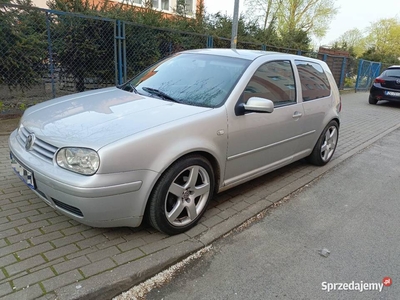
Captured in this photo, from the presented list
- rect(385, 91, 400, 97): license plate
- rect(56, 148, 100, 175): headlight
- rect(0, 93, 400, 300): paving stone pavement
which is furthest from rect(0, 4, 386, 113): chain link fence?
rect(385, 91, 400, 97): license plate

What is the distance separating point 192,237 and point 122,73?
522cm

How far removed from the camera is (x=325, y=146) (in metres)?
4.93

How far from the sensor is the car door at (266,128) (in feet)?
10.5

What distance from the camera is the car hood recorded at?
95.5 inches

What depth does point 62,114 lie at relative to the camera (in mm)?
2875

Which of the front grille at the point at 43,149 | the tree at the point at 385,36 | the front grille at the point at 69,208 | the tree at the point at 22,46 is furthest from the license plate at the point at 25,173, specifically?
the tree at the point at 385,36

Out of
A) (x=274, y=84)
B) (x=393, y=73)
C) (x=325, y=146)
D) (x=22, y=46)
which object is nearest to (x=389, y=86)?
(x=393, y=73)

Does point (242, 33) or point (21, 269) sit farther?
point (242, 33)

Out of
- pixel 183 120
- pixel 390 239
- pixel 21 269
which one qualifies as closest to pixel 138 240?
pixel 21 269

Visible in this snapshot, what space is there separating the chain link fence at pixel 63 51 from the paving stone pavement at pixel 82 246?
2.71 metres

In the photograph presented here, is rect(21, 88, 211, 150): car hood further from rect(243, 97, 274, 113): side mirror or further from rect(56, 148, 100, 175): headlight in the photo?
rect(243, 97, 274, 113): side mirror

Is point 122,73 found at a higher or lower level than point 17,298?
higher

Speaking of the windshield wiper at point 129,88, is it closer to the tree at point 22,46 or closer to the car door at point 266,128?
the car door at point 266,128

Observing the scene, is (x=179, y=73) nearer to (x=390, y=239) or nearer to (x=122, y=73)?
(x=390, y=239)
